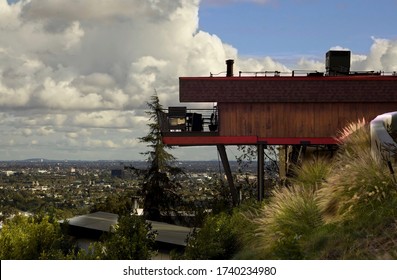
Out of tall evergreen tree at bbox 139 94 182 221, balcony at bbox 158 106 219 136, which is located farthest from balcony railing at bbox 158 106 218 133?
tall evergreen tree at bbox 139 94 182 221

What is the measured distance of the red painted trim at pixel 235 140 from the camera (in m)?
25.4

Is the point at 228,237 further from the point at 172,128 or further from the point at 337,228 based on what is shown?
the point at 172,128

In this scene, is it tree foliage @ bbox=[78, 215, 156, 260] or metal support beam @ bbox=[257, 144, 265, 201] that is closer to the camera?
tree foliage @ bbox=[78, 215, 156, 260]

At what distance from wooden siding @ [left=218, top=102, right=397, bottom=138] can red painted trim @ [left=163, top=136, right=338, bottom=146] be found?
165 mm

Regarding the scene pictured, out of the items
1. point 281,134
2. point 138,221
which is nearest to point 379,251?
point 138,221

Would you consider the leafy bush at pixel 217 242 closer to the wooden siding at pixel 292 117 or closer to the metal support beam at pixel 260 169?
the metal support beam at pixel 260 169

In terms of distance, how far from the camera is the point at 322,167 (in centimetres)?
1948

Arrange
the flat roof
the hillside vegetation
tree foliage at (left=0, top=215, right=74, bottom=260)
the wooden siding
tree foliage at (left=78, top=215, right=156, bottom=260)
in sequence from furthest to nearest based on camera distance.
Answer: the wooden siding, the flat roof, tree foliage at (left=0, top=215, right=74, bottom=260), tree foliage at (left=78, top=215, right=156, bottom=260), the hillside vegetation

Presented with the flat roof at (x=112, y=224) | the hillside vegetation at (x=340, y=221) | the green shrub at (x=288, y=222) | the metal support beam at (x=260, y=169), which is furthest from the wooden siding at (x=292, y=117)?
the green shrub at (x=288, y=222)

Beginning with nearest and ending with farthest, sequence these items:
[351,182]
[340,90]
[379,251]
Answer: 1. [379,251]
2. [351,182]
3. [340,90]

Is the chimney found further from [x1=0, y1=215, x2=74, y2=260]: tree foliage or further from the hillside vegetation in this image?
the hillside vegetation

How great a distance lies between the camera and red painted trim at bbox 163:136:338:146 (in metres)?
25.4

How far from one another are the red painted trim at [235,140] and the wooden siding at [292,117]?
6.5 inches
